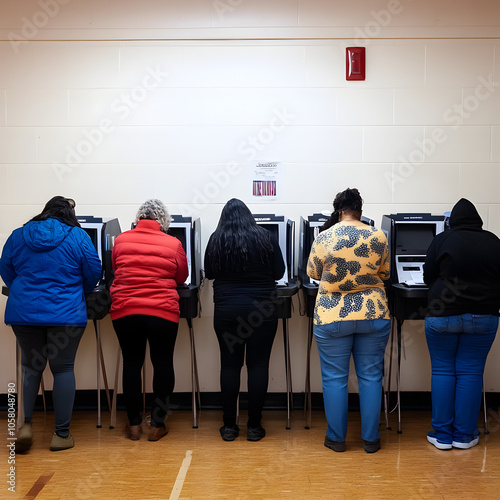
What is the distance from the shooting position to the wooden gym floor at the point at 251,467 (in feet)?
8.68

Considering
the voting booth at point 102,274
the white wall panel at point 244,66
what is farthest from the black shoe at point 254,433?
the white wall panel at point 244,66

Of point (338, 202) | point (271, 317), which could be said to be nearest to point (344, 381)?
point (271, 317)

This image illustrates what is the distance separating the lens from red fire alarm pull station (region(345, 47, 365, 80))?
3.72 m

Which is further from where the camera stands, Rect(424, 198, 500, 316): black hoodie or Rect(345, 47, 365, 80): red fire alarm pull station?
Rect(345, 47, 365, 80): red fire alarm pull station

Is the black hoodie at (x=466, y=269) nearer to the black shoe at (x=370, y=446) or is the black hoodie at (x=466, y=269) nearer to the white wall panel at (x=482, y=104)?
the black shoe at (x=370, y=446)

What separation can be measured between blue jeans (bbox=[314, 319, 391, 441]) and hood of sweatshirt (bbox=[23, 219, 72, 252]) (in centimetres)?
139

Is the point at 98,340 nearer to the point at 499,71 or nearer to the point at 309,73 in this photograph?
the point at 309,73

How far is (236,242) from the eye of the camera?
3072mm

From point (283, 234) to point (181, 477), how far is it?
144 centimetres

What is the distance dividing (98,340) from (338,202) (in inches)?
65.7

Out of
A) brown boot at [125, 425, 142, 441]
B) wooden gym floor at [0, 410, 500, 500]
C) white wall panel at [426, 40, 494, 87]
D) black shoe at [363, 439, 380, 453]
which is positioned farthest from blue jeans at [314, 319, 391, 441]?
white wall panel at [426, 40, 494, 87]

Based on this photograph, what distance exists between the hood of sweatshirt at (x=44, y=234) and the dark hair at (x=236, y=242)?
765 mm

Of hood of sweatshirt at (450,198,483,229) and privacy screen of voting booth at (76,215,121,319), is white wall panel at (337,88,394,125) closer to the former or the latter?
hood of sweatshirt at (450,198,483,229)

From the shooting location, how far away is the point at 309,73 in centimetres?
376
